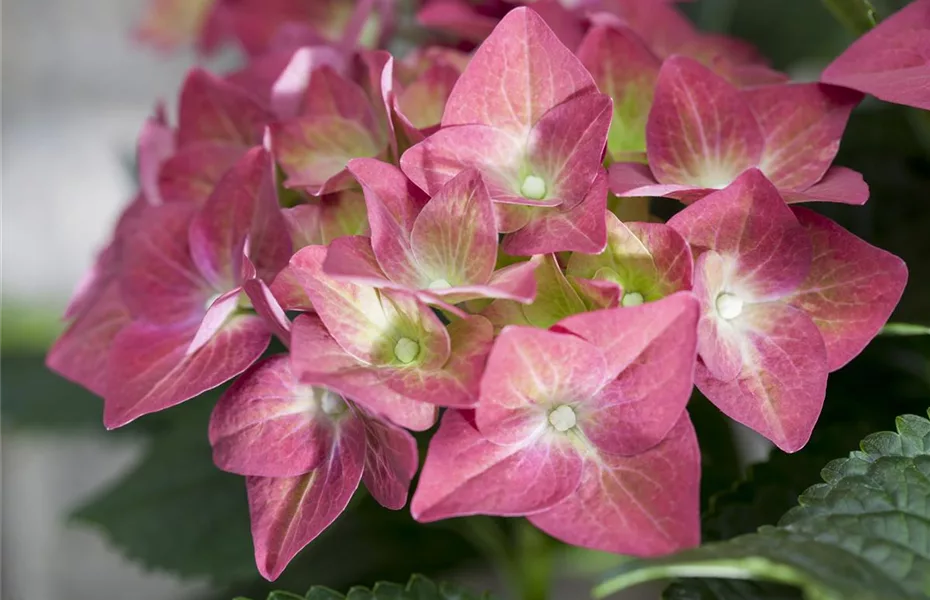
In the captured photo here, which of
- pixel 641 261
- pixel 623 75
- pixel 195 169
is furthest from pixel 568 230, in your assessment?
pixel 195 169

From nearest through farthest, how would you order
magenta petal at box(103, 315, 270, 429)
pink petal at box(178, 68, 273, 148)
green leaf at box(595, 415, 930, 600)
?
green leaf at box(595, 415, 930, 600) → magenta petal at box(103, 315, 270, 429) → pink petal at box(178, 68, 273, 148)

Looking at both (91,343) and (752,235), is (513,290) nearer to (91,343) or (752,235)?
(752,235)

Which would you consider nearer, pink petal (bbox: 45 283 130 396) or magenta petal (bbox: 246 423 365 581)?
magenta petal (bbox: 246 423 365 581)

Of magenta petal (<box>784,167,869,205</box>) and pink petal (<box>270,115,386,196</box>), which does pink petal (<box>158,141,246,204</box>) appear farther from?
magenta petal (<box>784,167,869,205</box>)

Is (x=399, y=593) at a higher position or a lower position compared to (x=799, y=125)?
lower

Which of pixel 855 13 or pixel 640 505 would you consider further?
pixel 855 13

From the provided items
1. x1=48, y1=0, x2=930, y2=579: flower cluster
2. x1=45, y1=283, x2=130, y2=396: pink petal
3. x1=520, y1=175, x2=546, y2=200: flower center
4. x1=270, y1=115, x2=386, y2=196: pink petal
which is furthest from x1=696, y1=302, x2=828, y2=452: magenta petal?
x1=45, y1=283, x2=130, y2=396: pink petal
